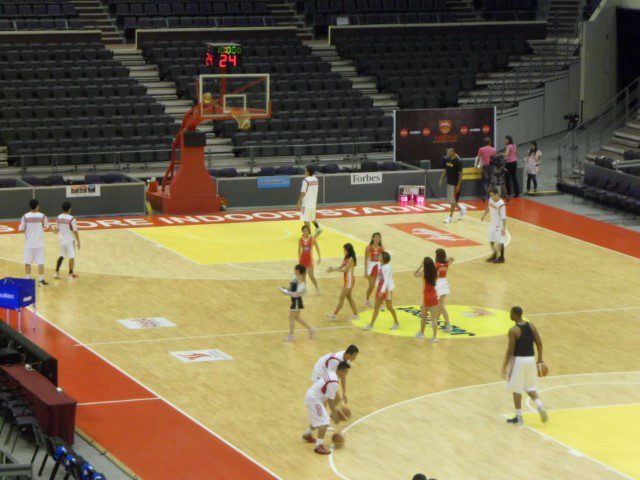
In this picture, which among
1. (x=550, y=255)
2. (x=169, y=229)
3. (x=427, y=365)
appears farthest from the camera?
(x=169, y=229)

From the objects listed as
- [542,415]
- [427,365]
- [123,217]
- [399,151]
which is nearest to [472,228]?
[399,151]

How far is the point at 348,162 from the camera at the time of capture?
43562 millimetres

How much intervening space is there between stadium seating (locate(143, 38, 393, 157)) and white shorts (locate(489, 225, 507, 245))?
13.8 m

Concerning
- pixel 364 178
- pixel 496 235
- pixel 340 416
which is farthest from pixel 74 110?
pixel 340 416

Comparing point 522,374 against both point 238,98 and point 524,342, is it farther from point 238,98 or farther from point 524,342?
point 238,98

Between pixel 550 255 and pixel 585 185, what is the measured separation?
8034mm

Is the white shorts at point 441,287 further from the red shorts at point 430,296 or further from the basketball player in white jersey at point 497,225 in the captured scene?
the basketball player in white jersey at point 497,225

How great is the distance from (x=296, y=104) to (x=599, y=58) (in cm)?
1153

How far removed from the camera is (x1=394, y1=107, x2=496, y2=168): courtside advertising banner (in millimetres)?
40219

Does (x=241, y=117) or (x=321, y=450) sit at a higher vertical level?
(x=241, y=117)

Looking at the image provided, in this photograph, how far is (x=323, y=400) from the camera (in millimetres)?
17844

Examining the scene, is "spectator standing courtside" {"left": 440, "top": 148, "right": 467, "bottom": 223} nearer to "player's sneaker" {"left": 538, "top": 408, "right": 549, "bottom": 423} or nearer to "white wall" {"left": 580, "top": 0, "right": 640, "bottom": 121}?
"white wall" {"left": 580, "top": 0, "right": 640, "bottom": 121}

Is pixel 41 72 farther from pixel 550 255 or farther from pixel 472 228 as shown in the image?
pixel 550 255

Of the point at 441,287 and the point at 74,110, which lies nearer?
the point at 441,287
